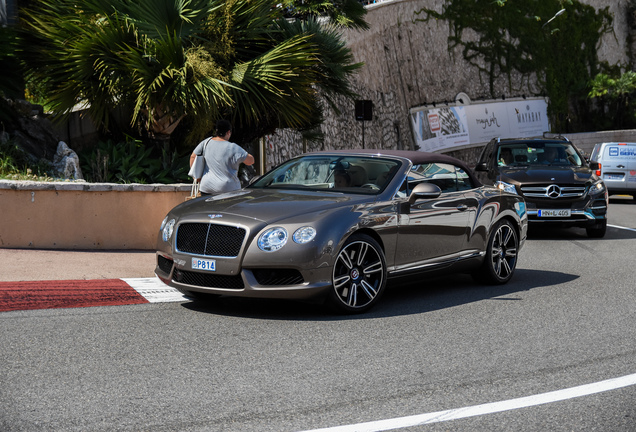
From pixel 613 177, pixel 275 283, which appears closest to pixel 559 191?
pixel 275 283

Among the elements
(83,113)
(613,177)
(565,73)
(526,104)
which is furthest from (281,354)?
(565,73)

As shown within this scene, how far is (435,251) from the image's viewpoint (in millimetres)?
8031

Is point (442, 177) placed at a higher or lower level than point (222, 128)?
lower

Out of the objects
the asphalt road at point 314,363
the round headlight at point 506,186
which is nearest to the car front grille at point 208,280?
the asphalt road at point 314,363

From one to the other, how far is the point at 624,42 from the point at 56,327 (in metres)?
57.9

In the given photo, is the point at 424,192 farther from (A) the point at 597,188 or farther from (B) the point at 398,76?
(B) the point at 398,76

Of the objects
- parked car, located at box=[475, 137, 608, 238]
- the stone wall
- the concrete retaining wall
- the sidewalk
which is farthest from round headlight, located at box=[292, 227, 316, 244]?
the stone wall

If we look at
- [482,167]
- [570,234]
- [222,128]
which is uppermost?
[222,128]

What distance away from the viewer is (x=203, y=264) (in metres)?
6.81

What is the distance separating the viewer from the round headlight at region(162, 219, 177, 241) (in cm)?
723

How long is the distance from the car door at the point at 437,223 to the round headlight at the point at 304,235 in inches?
44.4

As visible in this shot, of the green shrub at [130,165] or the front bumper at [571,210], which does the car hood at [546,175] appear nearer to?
the front bumper at [571,210]

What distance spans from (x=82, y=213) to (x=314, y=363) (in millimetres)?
6022

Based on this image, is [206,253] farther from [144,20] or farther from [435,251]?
[144,20]
